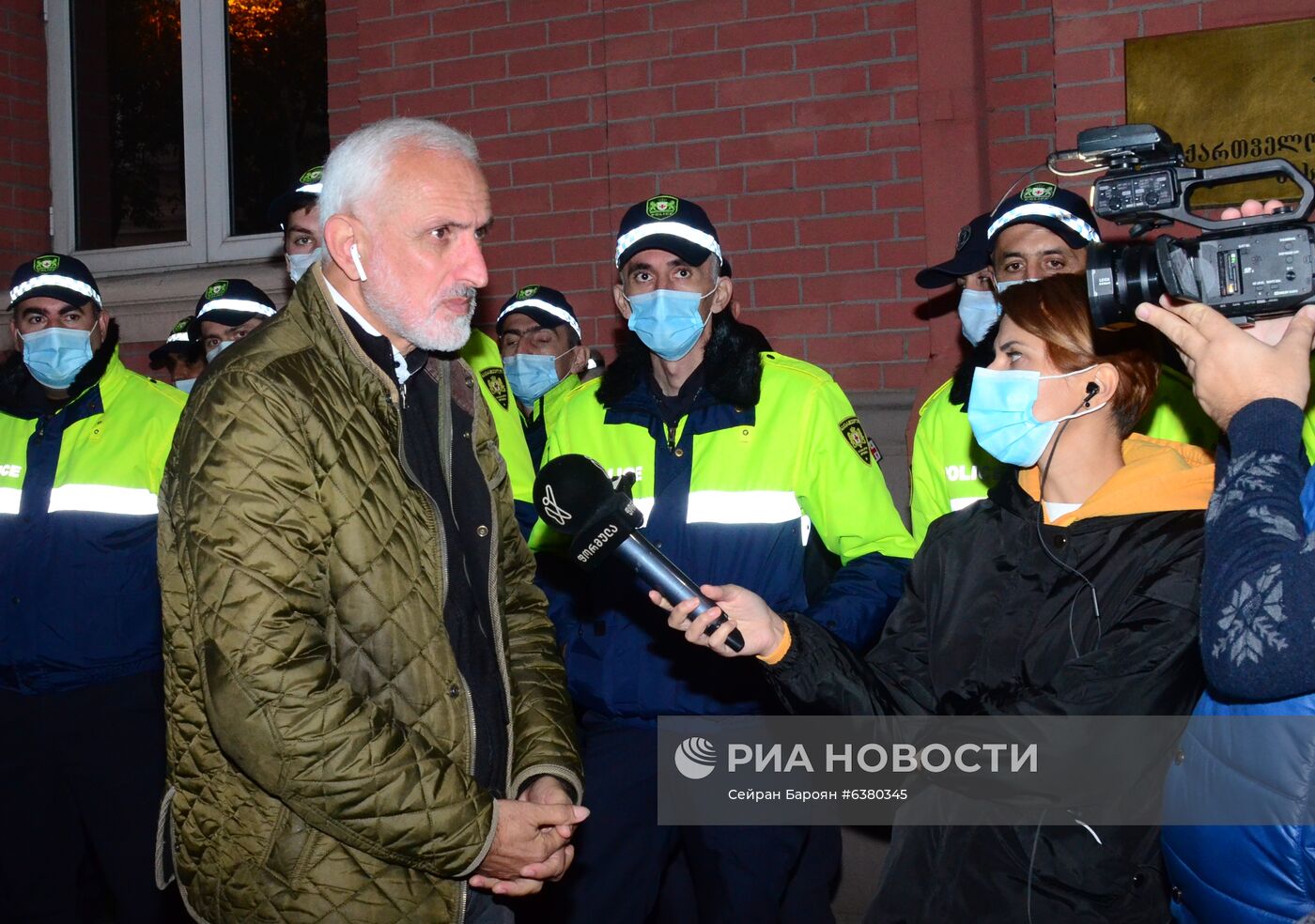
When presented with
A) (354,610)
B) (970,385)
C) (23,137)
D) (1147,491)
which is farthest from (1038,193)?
(23,137)

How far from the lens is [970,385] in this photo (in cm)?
361

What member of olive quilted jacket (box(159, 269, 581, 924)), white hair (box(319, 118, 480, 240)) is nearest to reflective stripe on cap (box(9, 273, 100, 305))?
white hair (box(319, 118, 480, 240))

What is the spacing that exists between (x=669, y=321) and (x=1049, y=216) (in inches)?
46.7

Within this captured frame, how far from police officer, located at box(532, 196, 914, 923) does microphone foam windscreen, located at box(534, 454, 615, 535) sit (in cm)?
82

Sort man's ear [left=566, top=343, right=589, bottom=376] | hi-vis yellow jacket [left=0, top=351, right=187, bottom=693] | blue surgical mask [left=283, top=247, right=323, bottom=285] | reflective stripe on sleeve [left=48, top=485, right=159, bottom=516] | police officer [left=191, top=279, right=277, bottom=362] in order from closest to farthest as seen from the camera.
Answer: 1. hi-vis yellow jacket [left=0, top=351, right=187, bottom=693]
2. reflective stripe on sleeve [left=48, top=485, right=159, bottom=516]
3. blue surgical mask [left=283, top=247, right=323, bottom=285]
4. police officer [left=191, top=279, right=277, bottom=362]
5. man's ear [left=566, top=343, right=589, bottom=376]

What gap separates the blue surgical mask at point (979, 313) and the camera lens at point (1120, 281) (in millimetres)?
1869

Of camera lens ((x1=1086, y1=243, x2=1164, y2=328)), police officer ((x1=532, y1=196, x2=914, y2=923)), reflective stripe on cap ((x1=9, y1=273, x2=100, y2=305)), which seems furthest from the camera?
reflective stripe on cap ((x1=9, y1=273, x2=100, y2=305))

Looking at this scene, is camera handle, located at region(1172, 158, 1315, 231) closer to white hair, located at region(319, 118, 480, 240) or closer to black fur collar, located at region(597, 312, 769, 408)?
white hair, located at region(319, 118, 480, 240)

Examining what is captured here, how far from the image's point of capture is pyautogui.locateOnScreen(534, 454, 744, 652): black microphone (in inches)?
93.2

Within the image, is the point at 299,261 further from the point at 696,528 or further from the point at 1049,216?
the point at 1049,216

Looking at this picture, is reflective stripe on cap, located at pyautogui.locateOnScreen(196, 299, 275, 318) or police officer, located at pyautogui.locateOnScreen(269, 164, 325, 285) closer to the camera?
police officer, located at pyautogui.locateOnScreen(269, 164, 325, 285)

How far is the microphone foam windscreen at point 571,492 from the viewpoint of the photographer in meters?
2.55

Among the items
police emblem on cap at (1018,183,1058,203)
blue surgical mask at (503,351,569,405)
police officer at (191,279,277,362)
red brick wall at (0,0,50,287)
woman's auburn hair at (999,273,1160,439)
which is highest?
red brick wall at (0,0,50,287)

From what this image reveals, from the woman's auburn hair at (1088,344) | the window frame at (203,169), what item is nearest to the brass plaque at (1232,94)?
the woman's auburn hair at (1088,344)
